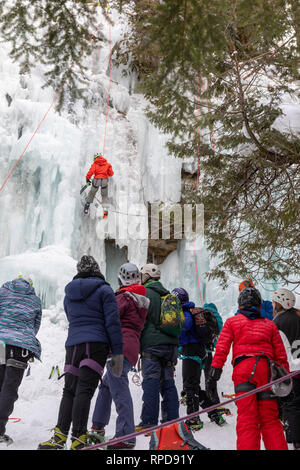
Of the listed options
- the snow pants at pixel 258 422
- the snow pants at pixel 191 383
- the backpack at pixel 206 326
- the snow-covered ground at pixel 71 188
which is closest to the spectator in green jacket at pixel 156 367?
the snow pants at pixel 191 383

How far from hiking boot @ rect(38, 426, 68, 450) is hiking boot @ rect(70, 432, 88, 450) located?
0.10 meters

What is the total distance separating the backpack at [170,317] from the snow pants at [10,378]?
4.02 feet

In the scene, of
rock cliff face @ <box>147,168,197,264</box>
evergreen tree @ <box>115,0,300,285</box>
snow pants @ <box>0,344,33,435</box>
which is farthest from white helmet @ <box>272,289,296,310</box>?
rock cliff face @ <box>147,168,197,264</box>

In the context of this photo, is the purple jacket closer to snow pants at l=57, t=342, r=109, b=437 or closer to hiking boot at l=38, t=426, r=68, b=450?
snow pants at l=57, t=342, r=109, b=437

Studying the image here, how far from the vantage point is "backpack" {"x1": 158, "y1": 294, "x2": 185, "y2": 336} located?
3998 mm

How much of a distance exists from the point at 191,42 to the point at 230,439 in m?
3.32

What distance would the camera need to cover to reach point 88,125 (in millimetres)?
11023

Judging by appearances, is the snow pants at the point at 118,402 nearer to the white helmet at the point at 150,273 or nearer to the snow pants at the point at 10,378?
the snow pants at the point at 10,378

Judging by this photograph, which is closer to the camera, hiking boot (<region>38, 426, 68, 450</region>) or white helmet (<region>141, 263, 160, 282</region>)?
hiking boot (<region>38, 426, 68, 450</region>)

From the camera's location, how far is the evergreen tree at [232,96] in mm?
2678

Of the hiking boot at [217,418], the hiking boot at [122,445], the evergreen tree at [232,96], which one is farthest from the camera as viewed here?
the hiking boot at [217,418]

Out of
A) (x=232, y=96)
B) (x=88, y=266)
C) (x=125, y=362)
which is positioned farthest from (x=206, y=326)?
(x=232, y=96)

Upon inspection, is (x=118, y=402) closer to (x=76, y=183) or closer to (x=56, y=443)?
(x=56, y=443)

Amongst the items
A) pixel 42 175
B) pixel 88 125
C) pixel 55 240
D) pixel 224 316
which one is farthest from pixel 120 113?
pixel 224 316
